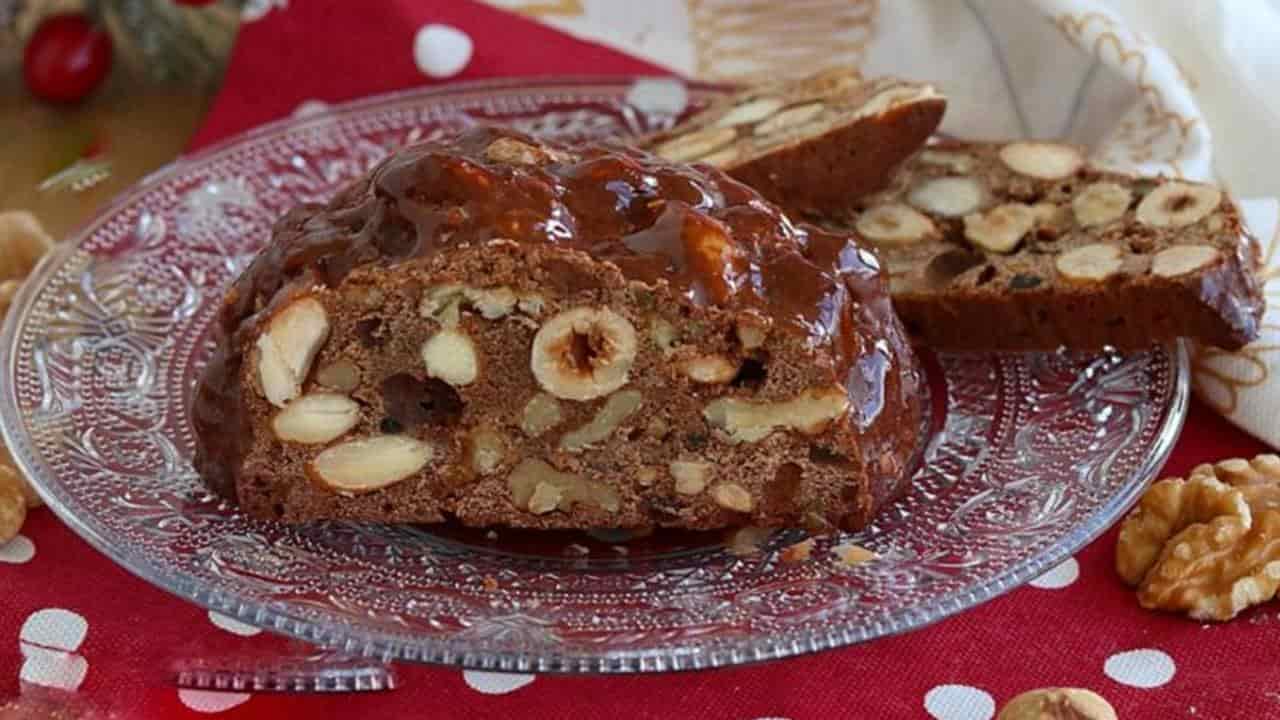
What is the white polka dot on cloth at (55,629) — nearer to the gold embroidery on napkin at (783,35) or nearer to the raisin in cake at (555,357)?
the raisin in cake at (555,357)

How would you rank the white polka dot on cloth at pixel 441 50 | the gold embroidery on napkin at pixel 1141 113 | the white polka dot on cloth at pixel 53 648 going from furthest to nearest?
the white polka dot on cloth at pixel 441 50 < the gold embroidery on napkin at pixel 1141 113 < the white polka dot on cloth at pixel 53 648

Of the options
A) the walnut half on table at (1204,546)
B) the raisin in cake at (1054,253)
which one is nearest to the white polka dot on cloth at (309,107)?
the raisin in cake at (1054,253)

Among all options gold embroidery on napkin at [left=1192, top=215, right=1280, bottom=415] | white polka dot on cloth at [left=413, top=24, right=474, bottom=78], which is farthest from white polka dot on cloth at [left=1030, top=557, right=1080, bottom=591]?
white polka dot on cloth at [left=413, top=24, right=474, bottom=78]

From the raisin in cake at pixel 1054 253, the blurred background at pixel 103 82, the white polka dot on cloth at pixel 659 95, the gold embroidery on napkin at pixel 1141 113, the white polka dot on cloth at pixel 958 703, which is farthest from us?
the blurred background at pixel 103 82

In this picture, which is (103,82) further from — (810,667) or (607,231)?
(810,667)

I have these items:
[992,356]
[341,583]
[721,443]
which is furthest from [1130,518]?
[341,583]

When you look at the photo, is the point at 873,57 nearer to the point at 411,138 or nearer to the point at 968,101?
the point at 968,101
